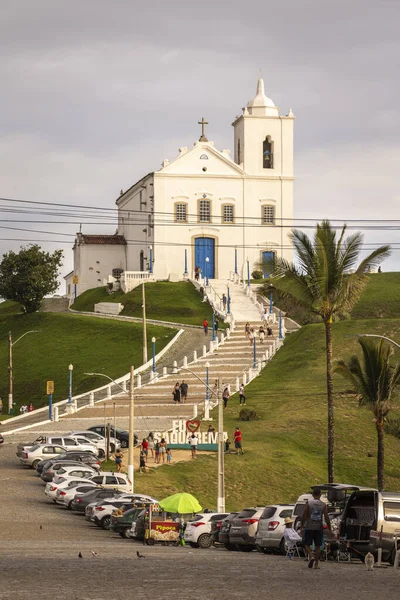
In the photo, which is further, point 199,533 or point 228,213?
point 228,213

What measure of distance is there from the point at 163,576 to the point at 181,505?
15.1m

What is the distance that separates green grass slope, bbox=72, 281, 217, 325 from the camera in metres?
97.2

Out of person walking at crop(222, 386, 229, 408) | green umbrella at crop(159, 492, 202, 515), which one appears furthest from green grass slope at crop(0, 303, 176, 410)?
green umbrella at crop(159, 492, 202, 515)

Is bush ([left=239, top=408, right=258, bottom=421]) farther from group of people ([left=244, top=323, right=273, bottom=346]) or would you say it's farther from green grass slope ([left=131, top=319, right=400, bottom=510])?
group of people ([left=244, top=323, right=273, bottom=346])

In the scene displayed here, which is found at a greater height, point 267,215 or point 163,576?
point 267,215

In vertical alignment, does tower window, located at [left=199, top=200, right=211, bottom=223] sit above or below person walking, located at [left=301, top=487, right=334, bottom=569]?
above

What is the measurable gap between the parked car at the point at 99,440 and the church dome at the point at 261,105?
6152 centimetres

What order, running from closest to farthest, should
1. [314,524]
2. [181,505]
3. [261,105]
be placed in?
[314,524], [181,505], [261,105]

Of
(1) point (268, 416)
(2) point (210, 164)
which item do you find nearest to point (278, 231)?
(2) point (210, 164)

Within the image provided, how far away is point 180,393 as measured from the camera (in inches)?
2717

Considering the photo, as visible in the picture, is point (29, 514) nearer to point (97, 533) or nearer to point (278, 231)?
point (97, 533)

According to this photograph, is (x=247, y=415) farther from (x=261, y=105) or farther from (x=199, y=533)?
(x=261, y=105)

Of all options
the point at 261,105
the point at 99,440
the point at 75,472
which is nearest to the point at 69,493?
the point at 75,472

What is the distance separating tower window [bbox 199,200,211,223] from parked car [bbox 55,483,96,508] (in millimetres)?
68811
